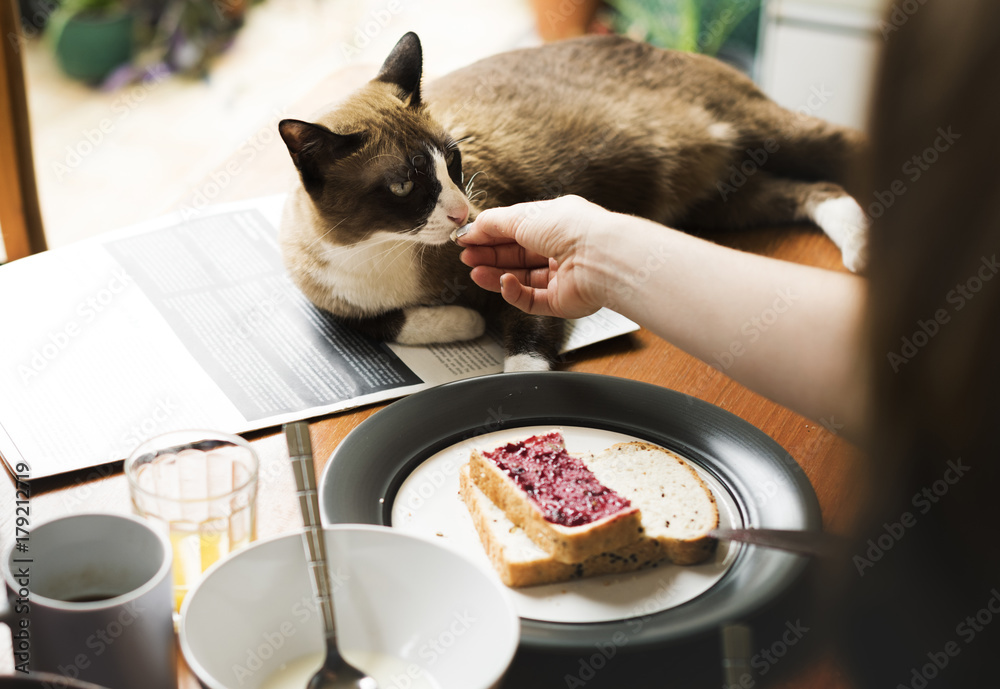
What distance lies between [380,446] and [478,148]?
614 mm

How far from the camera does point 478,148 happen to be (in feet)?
4.22

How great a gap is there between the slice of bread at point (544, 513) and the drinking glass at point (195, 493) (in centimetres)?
22

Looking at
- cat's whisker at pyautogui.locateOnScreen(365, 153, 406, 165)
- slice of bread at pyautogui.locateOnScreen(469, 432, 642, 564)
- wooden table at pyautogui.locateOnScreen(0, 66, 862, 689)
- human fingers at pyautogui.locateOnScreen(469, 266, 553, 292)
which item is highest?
cat's whisker at pyautogui.locateOnScreen(365, 153, 406, 165)

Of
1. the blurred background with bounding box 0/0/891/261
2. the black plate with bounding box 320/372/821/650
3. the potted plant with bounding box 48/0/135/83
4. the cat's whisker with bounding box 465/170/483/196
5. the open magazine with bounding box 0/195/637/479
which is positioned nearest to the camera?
the black plate with bounding box 320/372/821/650

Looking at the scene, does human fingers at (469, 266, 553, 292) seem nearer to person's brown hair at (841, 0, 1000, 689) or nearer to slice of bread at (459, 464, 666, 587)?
slice of bread at (459, 464, 666, 587)

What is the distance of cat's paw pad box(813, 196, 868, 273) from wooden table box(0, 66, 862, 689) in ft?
0.07

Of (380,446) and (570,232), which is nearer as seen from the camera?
(380,446)

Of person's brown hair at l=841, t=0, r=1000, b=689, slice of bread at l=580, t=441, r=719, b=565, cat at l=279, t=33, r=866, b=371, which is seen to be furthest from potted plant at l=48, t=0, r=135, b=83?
person's brown hair at l=841, t=0, r=1000, b=689

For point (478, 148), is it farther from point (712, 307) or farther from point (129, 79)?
point (129, 79)

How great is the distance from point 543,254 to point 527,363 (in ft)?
0.44

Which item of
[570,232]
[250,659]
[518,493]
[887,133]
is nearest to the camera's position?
[887,133]

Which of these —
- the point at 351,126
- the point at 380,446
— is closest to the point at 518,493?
the point at 380,446

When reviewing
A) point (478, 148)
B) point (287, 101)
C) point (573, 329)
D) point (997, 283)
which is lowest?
point (287, 101)

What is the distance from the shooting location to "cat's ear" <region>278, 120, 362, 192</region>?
40.0 inches
